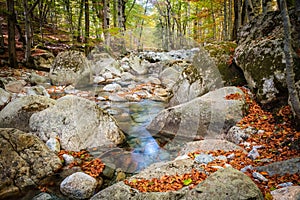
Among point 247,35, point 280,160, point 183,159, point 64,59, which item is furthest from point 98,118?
point 64,59

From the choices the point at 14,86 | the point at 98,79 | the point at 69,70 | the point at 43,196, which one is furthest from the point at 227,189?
the point at 98,79

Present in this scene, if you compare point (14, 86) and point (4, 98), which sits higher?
point (14, 86)

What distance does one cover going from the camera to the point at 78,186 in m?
3.23

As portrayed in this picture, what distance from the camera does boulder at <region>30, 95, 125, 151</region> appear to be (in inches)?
178

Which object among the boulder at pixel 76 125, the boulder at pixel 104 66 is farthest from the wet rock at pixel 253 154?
the boulder at pixel 104 66

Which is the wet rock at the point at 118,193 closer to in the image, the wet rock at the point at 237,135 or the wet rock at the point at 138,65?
the wet rock at the point at 237,135

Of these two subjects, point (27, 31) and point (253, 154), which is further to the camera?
point (27, 31)

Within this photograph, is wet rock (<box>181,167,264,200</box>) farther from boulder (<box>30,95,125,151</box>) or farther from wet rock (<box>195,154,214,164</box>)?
boulder (<box>30,95,125,151</box>)

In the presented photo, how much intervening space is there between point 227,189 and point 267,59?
4.32 meters

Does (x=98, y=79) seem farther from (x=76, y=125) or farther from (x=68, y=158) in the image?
(x=68, y=158)

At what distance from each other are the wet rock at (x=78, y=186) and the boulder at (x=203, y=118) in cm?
269

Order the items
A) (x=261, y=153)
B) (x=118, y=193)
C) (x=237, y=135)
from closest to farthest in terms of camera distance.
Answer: (x=118, y=193)
(x=261, y=153)
(x=237, y=135)

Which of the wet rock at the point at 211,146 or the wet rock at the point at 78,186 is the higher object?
the wet rock at the point at 211,146

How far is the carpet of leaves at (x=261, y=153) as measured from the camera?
2.81 meters
